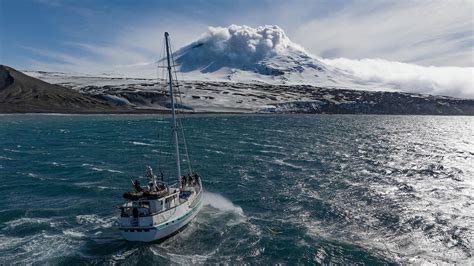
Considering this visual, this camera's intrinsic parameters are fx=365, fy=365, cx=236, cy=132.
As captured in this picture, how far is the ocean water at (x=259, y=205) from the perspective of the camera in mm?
29984

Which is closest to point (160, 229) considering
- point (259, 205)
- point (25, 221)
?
point (259, 205)

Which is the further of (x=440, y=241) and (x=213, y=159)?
(x=213, y=159)

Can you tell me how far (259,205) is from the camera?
41.6 m

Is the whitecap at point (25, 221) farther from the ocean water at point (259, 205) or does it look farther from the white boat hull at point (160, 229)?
the white boat hull at point (160, 229)

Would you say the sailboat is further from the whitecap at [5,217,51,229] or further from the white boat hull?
the whitecap at [5,217,51,229]

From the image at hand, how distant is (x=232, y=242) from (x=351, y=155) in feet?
152

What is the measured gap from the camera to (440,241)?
105ft

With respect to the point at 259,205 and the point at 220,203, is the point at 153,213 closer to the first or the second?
the point at 220,203

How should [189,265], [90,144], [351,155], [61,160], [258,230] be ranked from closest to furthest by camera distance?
1. [189,265]
2. [258,230]
3. [61,160]
4. [351,155]
5. [90,144]

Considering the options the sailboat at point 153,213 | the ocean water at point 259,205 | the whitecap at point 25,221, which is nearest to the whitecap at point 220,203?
the ocean water at point 259,205

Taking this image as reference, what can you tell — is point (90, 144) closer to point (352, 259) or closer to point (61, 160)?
point (61, 160)

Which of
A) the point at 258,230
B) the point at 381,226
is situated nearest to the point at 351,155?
the point at 381,226

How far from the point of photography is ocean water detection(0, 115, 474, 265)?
29984 mm

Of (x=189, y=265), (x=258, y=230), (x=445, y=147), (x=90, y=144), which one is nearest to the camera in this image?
(x=189, y=265)
